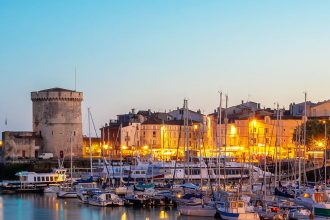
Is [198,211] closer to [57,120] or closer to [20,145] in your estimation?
[57,120]

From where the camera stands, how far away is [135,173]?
41219 mm

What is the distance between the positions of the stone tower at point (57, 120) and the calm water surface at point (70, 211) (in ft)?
63.5

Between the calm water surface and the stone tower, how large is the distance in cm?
1937

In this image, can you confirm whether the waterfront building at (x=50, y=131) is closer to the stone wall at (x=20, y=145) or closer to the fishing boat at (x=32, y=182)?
the stone wall at (x=20, y=145)

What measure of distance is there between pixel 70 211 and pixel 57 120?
24.8 metres

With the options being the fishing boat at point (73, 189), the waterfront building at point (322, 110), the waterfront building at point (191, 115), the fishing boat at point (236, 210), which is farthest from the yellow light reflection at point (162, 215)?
the waterfront building at point (191, 115)

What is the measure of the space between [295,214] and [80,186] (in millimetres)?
15181

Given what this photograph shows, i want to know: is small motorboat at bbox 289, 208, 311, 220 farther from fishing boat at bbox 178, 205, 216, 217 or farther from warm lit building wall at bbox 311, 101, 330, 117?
warm lit building wall at bbox 311, 101, 330, 117

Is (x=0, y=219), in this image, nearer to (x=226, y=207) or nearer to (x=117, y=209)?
(x=117, y=209)

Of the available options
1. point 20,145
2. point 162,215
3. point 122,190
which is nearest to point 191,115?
point 20,145

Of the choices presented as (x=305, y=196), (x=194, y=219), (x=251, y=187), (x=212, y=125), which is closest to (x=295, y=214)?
(x=305, y=196)

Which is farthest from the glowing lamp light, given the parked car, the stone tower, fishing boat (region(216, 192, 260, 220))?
fishing boat (region(216, 192, 260, 220))

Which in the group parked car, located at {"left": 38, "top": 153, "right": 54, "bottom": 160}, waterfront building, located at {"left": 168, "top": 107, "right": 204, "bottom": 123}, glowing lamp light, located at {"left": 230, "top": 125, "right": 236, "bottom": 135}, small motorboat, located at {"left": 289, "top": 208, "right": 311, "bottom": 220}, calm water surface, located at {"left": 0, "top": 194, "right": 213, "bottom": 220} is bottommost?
calm water surface, located at {"left": 0, "top": 194, "right": 213, "bottom": 220}

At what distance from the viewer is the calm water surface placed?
95.4 feet
